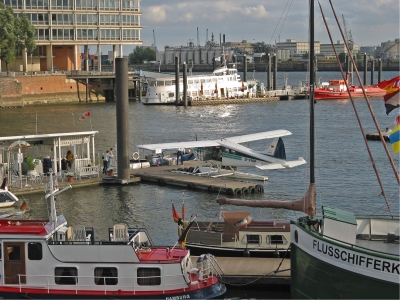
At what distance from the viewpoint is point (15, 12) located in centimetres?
10356

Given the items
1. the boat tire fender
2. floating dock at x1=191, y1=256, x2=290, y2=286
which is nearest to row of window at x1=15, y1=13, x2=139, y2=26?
the boat tire fender

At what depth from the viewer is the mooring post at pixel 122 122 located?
3894 cm

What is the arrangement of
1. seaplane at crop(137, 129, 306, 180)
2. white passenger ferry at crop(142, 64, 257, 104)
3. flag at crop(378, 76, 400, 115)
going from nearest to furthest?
flag at crop(378, 76, 400, 115) → seaplane at crop(137, 129, 306, 180) → white passenger ferry at crop(142, 64, 257, 104)

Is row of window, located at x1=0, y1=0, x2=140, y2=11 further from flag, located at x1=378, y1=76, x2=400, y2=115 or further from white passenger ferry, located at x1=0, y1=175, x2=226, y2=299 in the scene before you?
flag, located at x1=378, y1=76, x2=400, y2=115

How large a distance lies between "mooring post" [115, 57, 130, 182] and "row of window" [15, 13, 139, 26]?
67.9m

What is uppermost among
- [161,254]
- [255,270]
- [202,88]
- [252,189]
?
[202,88]

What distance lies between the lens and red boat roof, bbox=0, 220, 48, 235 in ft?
66.6

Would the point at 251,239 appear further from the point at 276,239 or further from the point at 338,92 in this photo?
the point at 338,92

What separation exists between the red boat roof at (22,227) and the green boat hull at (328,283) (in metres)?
6.63

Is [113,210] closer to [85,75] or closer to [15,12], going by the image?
[85,75]

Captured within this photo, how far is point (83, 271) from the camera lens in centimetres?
2031

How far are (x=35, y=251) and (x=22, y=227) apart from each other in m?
0.80

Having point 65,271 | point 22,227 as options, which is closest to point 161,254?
point 65,271

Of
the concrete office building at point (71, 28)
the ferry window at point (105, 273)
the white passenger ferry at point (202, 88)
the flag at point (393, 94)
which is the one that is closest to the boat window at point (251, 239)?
the ferry window at point (105, 273)
